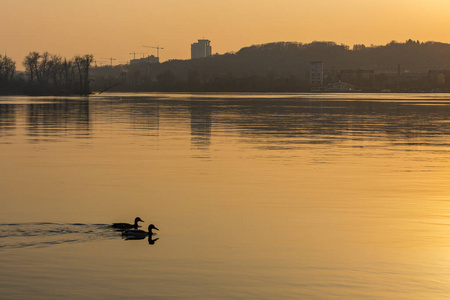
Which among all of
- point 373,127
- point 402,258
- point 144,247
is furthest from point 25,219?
point 373,127

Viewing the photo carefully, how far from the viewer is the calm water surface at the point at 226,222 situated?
54.2 feet

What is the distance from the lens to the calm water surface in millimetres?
16516

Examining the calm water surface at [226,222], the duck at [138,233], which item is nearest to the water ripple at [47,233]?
the calm water surface at [226,222]

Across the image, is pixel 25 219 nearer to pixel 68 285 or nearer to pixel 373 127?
pixel 68 285

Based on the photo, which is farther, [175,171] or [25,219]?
[175,171]

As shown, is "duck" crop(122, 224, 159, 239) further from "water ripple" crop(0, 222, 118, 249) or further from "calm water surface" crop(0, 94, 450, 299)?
"water ripple" crop(0, 222, 118, 249)

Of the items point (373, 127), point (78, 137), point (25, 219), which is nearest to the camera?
point (25, 219)

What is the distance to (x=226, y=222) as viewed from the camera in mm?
23453

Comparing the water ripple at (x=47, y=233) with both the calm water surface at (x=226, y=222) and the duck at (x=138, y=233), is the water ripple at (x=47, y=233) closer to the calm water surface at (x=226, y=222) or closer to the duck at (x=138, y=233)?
the calm water surface at (x=226, y=222)

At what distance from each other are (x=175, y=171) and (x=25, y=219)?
44.9ft

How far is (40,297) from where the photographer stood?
15.3m

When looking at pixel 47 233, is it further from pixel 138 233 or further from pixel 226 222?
pixel 226 222

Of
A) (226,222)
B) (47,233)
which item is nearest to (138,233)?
(47,233)

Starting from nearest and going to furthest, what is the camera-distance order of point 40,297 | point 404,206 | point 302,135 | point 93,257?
1. point 40,297
2. point 93,257
3. point 404,206
4. point 302,135
